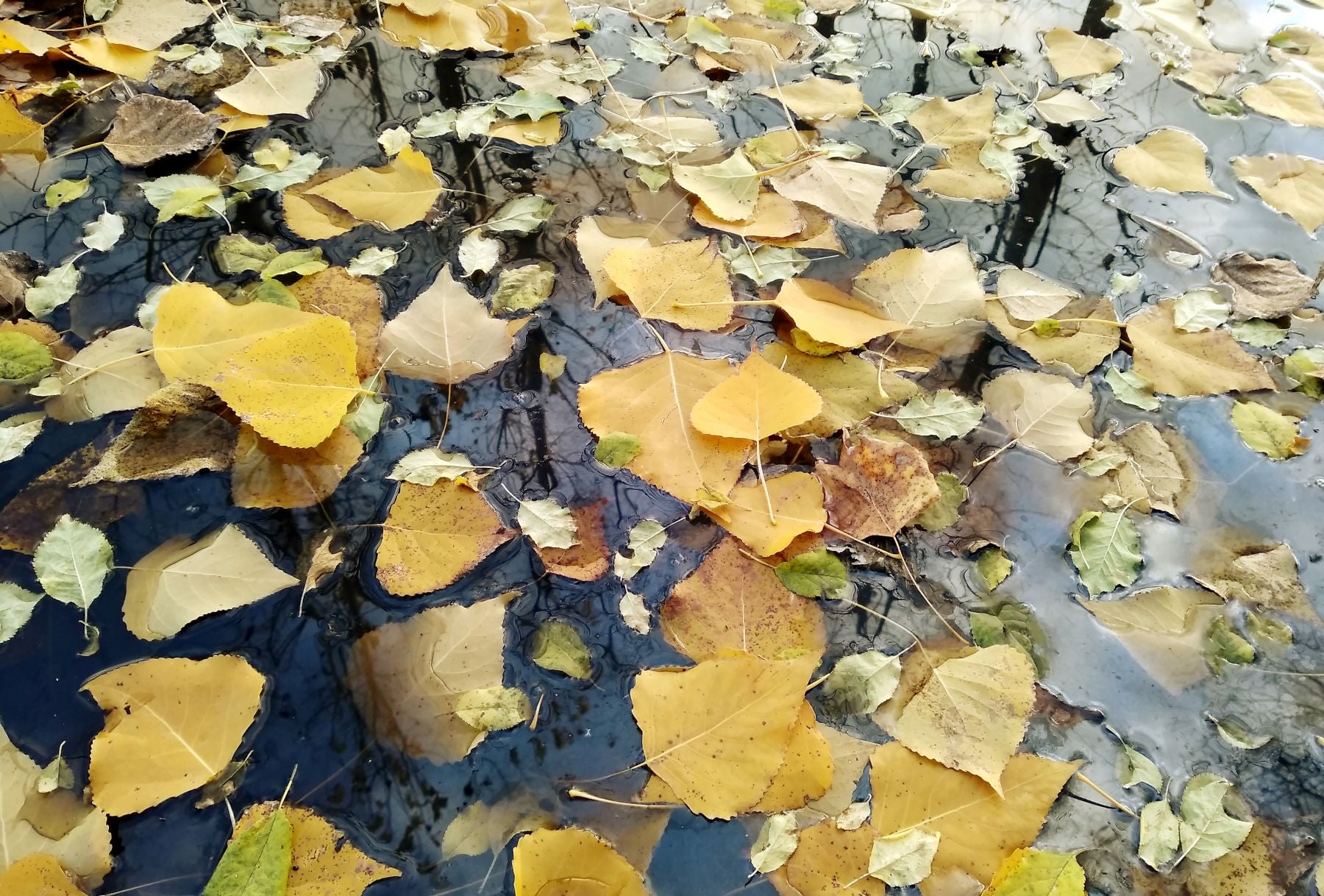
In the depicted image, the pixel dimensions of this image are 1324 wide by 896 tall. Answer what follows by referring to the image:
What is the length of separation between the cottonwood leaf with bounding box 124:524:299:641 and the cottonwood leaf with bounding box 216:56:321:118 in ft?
4.08

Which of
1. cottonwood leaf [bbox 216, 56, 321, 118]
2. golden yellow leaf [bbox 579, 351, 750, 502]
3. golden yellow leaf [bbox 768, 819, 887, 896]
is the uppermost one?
cottonwood leaf [bbox 216, 56, 321, 118]

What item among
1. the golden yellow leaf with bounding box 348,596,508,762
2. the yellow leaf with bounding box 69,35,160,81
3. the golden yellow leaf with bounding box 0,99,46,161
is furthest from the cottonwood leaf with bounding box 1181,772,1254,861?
the yellow leaf with bounding box 69,35,160,81

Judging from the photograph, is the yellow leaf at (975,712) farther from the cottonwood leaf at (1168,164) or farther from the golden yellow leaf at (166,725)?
the cottonwood leaf at (1168,164)

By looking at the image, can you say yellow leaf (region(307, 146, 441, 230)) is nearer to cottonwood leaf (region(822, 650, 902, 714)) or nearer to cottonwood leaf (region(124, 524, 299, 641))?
cottonwood leaf (region(124, 524, 299, 641))

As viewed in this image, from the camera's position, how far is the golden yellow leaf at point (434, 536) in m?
1.40

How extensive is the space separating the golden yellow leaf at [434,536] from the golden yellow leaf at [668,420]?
263 millimetres

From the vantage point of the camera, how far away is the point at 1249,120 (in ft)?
7.57

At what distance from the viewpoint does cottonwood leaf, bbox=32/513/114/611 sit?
135 centimetres

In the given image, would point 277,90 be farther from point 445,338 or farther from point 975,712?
point 975,712

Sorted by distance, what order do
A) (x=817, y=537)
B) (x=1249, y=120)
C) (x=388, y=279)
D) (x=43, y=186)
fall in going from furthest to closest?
(x=1249, y=120) < (x=43, y=186) < (x=388, y=279) < (x=817, y=537)

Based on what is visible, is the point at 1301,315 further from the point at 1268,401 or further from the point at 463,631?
the point at 463,631

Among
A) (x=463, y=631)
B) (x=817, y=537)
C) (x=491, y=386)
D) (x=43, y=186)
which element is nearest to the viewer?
(x=463, y=631)

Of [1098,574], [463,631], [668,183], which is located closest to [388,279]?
[668,183]

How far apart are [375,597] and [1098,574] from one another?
1232 mm
